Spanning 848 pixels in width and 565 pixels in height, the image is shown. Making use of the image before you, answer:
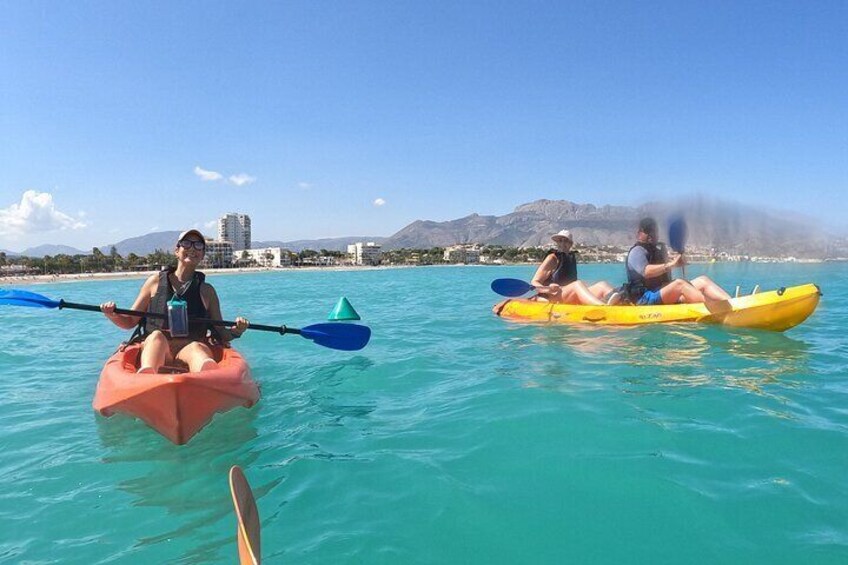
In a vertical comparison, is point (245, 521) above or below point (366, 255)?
below

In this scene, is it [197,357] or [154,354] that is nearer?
[154,354]

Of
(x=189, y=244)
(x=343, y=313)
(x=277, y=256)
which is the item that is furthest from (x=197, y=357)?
(x=277, y=256)

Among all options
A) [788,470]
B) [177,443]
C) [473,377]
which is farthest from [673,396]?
[177,443]

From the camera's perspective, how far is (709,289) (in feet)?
30.4

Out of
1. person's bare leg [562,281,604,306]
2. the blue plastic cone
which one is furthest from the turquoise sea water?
the blue plastic cone

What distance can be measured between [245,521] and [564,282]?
34.3 ft

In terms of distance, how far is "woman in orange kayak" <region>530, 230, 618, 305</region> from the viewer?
11141 millimetres

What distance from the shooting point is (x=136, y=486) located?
3736 millimetres

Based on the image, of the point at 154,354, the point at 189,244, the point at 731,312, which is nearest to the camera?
the point at 154,354

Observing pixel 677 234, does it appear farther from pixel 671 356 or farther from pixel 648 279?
pixel 671 356

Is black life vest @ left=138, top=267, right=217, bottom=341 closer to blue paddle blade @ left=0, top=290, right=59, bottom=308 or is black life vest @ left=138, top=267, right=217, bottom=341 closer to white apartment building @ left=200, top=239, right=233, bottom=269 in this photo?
blue paddle blade @ left=0, top=290, right=59, bottom=308

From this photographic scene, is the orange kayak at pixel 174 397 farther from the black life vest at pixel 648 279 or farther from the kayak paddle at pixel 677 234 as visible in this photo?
the kayak paddle at pixel 677 234

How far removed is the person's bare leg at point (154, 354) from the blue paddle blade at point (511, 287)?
30.1 feet

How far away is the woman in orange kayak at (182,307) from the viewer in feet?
18.4
